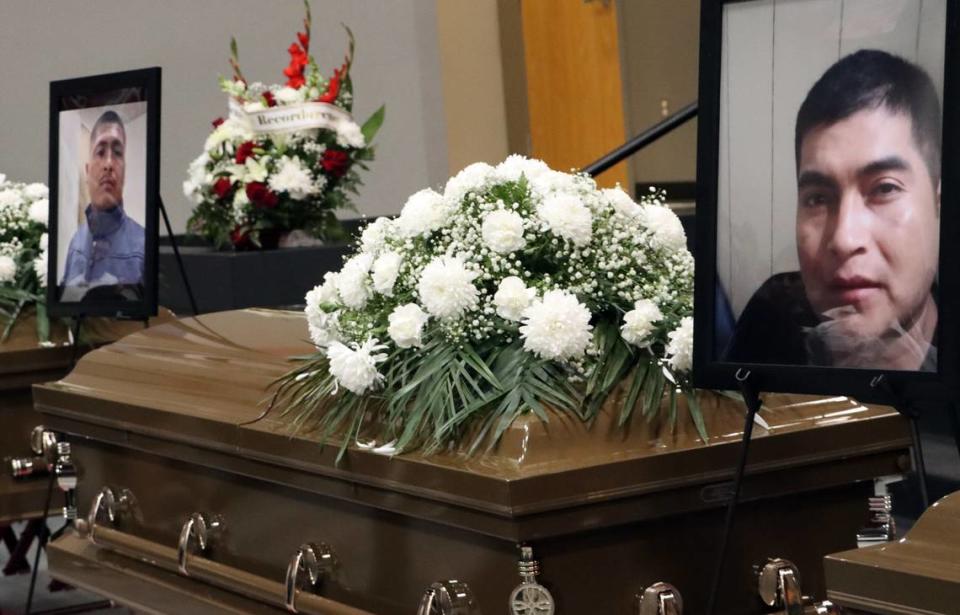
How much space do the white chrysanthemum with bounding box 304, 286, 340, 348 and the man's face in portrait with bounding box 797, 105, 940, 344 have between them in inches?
30.5

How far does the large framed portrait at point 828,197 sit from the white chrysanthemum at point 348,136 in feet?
9.88

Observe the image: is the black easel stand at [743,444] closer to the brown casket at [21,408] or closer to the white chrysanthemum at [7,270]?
the brown casket at [21,408]

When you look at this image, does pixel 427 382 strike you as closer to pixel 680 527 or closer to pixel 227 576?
pixel 680 527

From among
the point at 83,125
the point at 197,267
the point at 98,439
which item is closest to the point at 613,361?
the point at 98,439

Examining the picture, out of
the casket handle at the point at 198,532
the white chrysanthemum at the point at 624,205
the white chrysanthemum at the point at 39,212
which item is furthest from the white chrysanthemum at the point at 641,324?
the white chrysanthemum at the point at 39,212

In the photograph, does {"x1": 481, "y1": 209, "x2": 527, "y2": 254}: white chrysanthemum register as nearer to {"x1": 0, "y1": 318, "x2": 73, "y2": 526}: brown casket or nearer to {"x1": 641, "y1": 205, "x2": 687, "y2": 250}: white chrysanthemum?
{"x1": 641, "y1": 205, "x2": 687, "y2": 250}: white chrysanthemum

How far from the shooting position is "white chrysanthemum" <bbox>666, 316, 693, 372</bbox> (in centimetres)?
184

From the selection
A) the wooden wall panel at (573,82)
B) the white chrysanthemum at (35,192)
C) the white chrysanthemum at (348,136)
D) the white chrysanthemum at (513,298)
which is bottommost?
the white chrysanthemum at (513,298)

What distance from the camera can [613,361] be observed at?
6.23 feet

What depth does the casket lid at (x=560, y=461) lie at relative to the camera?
1.75 metres

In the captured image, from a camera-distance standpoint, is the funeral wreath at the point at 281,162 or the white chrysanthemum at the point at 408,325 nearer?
the white chrysanthemum at the point at 408,325

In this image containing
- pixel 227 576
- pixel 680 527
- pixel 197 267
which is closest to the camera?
pixel 680 527

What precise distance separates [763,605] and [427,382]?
511 mm

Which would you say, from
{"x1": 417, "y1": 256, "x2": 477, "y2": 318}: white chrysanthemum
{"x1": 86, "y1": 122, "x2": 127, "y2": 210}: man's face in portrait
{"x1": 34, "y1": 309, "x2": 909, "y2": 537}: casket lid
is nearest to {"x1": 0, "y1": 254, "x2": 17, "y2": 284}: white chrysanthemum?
{"x1": 86, "y1": 122, "x2": 127, "y2": 210}: man's face in portrait
